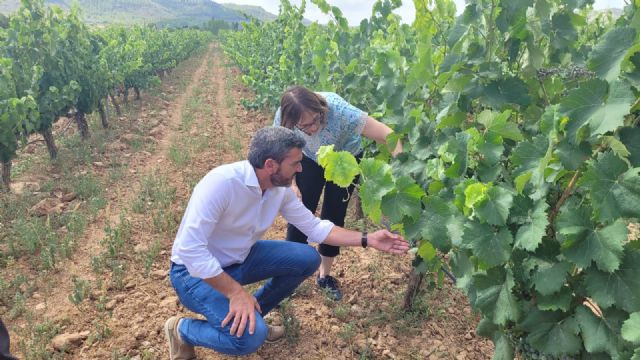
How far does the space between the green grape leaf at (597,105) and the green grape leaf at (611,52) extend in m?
0.04

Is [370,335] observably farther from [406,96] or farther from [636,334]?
[636,334]

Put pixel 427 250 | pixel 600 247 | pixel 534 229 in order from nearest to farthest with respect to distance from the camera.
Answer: pixel 600 247 → pixel 534 229 → pixel 427 250

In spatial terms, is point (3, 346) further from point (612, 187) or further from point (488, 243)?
point (612, 187)

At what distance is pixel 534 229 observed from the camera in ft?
5.20

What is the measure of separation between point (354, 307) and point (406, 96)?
1.80 metres

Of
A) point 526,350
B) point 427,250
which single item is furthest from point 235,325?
point 526,350

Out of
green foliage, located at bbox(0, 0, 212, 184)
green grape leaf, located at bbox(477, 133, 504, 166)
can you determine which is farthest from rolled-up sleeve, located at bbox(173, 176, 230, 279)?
green foliage, located at bbox(0, 0, 212, 184)

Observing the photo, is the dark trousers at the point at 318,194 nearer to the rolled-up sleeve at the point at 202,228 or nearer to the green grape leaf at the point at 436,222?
the rolled-up sleeve at the point at 202,228

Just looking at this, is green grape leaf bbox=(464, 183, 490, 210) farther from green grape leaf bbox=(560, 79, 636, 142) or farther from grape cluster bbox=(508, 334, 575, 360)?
grape cluster bbox=(508, 334, 575, 360)

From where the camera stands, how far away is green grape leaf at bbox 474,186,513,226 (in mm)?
1604

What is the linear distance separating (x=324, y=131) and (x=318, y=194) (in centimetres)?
62

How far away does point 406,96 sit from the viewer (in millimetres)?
2936

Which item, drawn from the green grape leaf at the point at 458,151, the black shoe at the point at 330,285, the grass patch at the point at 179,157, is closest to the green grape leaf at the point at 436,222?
the green grape leaf at the point at 458,151

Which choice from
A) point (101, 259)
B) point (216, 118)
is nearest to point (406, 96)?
point (101, 259)
